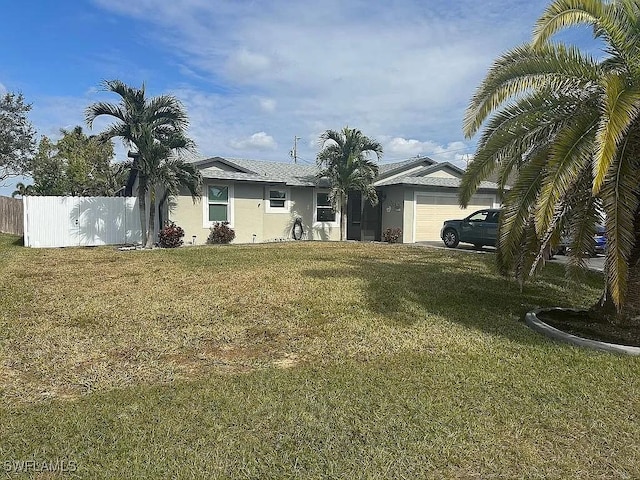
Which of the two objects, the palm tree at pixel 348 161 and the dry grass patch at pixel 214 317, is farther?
the palm tree at pixel 348 161

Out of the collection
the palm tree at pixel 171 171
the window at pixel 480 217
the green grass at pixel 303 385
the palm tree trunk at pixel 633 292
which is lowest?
the green grass at pixel 303 385

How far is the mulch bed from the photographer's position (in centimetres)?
614

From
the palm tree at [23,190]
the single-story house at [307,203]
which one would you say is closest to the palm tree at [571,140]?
the single-story house at [307,203]

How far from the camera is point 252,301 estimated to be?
7.89m

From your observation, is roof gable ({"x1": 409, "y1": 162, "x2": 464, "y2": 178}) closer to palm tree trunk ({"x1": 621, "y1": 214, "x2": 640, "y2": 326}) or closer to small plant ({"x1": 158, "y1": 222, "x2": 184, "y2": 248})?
small plant ({"x1": 158, "y1": 222, "x2": 184, "y2": 248})

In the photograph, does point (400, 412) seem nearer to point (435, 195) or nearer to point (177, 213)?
point (177, 213)

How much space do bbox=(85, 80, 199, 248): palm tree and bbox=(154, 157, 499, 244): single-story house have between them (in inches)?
94.7

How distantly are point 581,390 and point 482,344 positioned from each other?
153cm

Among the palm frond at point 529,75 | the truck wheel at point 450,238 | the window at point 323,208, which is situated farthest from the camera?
the window at point 323,208

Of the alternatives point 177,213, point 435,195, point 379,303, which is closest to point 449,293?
point 379,303

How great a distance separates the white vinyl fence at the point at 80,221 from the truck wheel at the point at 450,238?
12.2 metres

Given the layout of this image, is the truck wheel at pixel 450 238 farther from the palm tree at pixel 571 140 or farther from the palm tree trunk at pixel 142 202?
the palm tree trunk at pixel 142 202

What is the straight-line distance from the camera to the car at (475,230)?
56.0 feet

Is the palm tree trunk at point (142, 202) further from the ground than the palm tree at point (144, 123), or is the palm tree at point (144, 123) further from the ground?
the palm tree at point (144, 123)
